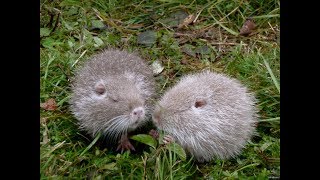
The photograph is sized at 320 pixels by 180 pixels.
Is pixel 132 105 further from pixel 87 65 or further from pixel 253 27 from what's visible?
pixel 253 27

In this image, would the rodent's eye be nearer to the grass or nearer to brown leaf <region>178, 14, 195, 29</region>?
the grass

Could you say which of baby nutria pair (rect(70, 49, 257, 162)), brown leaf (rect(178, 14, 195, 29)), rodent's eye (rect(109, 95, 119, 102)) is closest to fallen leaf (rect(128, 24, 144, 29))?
brown leaf (rect(178, 14, 195, 29))

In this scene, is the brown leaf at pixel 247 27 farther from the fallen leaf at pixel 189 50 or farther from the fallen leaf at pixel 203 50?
the fallen leaf at pixel 189 50

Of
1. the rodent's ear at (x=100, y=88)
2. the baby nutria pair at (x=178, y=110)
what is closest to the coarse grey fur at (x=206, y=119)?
the baby nutria pair at (x=178, y=110)

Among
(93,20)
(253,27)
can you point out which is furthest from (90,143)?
(253,27)

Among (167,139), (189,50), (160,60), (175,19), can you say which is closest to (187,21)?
(175,19)

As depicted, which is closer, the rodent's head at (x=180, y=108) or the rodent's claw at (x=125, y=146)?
the rodent's head at (x=180, y=108)

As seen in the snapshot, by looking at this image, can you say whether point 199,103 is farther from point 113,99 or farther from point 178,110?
point 113,99
